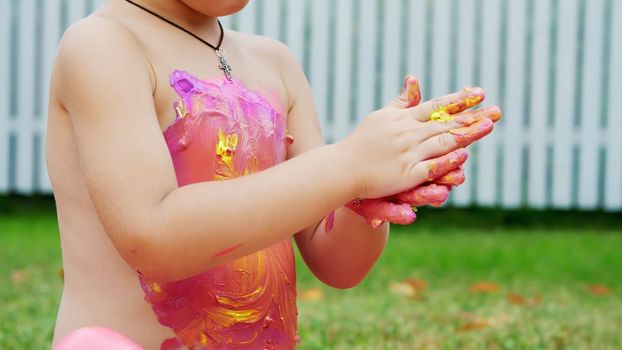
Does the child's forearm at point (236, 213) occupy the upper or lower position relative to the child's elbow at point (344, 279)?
upper

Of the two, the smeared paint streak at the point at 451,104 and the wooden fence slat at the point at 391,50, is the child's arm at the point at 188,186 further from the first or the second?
the wooden fence slat at the point at 391,50

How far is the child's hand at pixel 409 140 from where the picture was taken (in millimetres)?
1623

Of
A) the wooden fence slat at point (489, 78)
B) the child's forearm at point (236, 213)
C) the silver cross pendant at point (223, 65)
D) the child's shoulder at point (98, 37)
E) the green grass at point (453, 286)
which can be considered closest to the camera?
the child's forearm at point (236, 213)

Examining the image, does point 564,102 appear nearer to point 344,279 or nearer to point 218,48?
point 344,279

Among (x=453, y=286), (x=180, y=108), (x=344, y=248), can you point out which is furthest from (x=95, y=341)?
(x=453, y=286)

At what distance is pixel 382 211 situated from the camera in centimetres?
169

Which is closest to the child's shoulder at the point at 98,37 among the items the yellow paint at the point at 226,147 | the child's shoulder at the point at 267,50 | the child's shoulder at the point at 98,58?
the child's shoulder at the point at 98,58

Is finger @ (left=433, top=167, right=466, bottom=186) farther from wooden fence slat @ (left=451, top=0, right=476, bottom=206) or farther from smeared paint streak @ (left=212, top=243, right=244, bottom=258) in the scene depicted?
wooden fence slat @ (left=451, top=0, right=476, bottom=206)

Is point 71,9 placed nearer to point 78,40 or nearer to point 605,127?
point 605,127

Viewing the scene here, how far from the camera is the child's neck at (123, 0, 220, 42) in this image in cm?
185

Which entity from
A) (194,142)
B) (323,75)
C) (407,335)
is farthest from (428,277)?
(194,142)

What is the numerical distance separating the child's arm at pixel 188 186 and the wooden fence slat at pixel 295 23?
17.8 feet

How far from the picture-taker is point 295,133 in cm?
210

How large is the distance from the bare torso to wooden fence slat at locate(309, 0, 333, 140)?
521 cm
